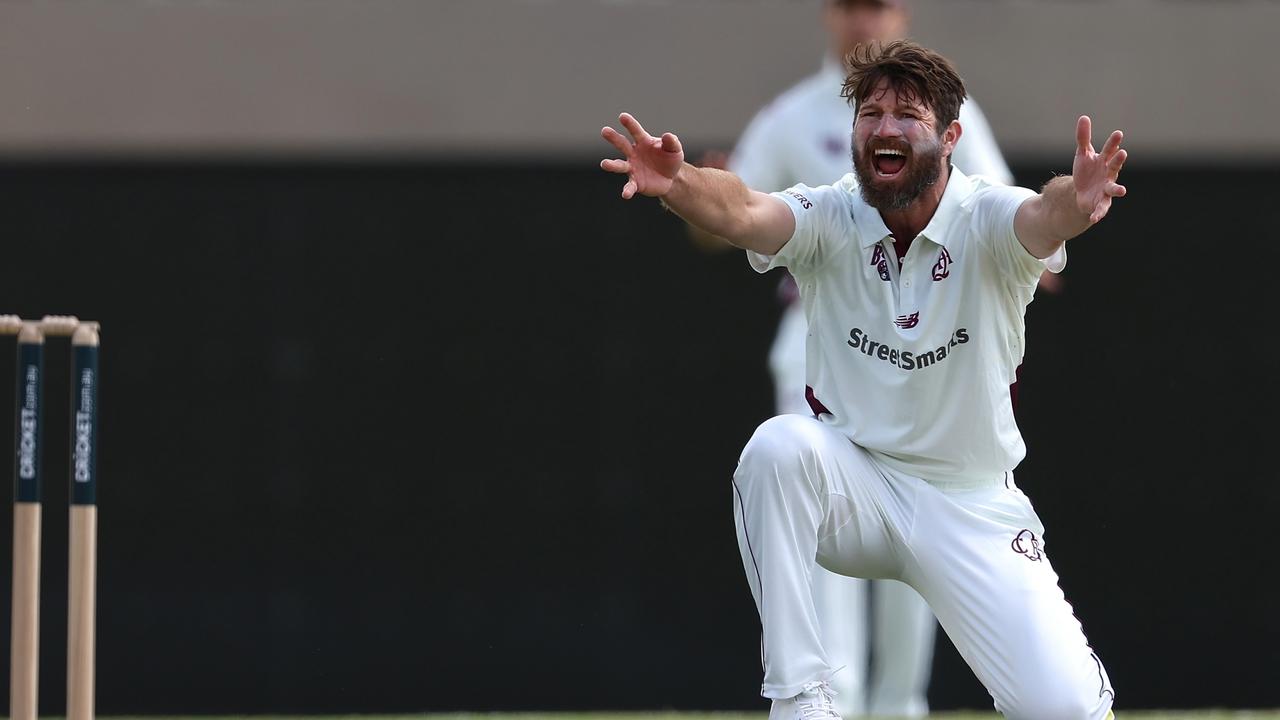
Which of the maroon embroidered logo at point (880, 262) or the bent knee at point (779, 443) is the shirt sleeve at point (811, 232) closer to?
the maroon embroidered logo at point (880, 262)

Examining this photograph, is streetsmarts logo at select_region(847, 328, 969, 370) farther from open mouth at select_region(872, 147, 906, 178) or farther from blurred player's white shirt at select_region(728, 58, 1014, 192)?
blurred player's white shirt at select_region(728, 58, 1014, 192)

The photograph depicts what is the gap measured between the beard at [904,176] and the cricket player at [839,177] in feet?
4.44

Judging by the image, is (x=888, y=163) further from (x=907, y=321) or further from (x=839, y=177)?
(x=839, y=177)

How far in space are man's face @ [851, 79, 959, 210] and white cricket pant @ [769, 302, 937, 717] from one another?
4.73ft

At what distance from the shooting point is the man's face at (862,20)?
17.3 feet

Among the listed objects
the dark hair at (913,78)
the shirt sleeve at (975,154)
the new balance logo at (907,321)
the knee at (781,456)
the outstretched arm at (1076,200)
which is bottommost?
the knee at (781,456)

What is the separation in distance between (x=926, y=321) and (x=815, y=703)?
2.75 feet

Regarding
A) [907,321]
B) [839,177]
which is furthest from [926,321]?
[839,177]

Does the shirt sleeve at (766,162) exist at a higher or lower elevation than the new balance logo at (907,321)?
higher

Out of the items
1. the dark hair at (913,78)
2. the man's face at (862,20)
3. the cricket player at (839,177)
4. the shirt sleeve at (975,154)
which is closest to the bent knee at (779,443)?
the dark hair at (913,78)

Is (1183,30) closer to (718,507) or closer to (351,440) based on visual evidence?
(718,507)

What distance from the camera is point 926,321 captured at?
3875 millimetres

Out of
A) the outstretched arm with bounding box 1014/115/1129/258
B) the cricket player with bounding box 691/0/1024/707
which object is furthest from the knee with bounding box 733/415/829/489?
the cricket player with bounding box 691/0/1024/707

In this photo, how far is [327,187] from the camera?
6570 millimetres
